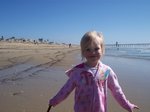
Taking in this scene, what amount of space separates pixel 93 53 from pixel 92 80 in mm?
308

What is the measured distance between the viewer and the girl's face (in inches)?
123

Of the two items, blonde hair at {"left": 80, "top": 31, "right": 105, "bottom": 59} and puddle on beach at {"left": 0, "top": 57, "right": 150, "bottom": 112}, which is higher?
blonde hair at {"left": 80, "top": 31, "right": 105, "bottom": 59}

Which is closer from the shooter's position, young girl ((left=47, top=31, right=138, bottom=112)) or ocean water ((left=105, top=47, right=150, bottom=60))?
young girl ((left=47, top=31, right=138, bottom=112))

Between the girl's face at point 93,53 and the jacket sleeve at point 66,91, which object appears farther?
the jacket sleeve at point 66,91

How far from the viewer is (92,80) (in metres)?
3.10

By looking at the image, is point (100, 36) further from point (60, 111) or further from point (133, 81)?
point (133, 81)

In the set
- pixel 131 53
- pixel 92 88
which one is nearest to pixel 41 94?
pixel 92 88

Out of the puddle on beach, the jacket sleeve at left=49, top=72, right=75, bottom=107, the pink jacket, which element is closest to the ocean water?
the puddle on beach

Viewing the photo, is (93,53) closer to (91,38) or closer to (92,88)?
(91,38)

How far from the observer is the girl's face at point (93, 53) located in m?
3.13

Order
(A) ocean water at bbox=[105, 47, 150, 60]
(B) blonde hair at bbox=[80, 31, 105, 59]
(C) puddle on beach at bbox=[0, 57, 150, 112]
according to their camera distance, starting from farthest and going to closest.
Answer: (A) ocean water at bbox=[105, 47, 150, 60], (C) puddle on beach at bbox=[0, 57, 150, 112], (B) blonde hair at bbox=[80, 31, 105, 59]

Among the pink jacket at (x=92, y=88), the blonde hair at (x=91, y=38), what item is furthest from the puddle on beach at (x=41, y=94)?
the blonde hair at (x=91, y=38)

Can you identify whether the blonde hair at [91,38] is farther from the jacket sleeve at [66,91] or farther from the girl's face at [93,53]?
the jacket sleeve at [66,91]

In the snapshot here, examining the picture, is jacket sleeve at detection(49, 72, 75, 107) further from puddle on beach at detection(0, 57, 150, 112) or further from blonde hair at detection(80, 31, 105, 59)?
puddle on beach at detection(0, 57, 150, 112)
